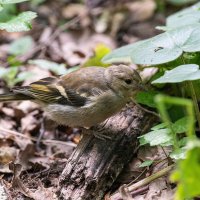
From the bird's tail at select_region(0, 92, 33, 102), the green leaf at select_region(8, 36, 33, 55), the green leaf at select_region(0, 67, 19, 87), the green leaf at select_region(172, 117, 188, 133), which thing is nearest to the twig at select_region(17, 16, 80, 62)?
the green leaf at select_region(8, 36, 33, 55)

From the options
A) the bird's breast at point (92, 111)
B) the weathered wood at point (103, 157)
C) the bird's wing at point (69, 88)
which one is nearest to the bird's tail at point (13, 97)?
the bird's wing at point (69, 88)

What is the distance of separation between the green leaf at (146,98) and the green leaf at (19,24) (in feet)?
4.04

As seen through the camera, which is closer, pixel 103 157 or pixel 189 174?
pixel 189 174

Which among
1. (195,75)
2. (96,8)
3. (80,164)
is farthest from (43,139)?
(96,8)

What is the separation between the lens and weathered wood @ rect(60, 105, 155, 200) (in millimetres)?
3824

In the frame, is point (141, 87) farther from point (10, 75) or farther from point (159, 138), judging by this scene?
point (10, 75)

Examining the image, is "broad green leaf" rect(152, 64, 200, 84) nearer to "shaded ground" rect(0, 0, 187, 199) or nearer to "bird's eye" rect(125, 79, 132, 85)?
"shaded ground" rect(0, 0, 187, 199)

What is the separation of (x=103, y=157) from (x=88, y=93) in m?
0.77

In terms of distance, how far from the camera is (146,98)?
467 centimetres

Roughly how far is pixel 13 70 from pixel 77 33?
2.06 meters

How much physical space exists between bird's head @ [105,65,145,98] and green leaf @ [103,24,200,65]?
13.5 inches

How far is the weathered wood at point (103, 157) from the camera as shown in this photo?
3.82 meters

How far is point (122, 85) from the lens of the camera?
181 inches

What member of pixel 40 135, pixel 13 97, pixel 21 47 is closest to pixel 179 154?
pixel 13 97
